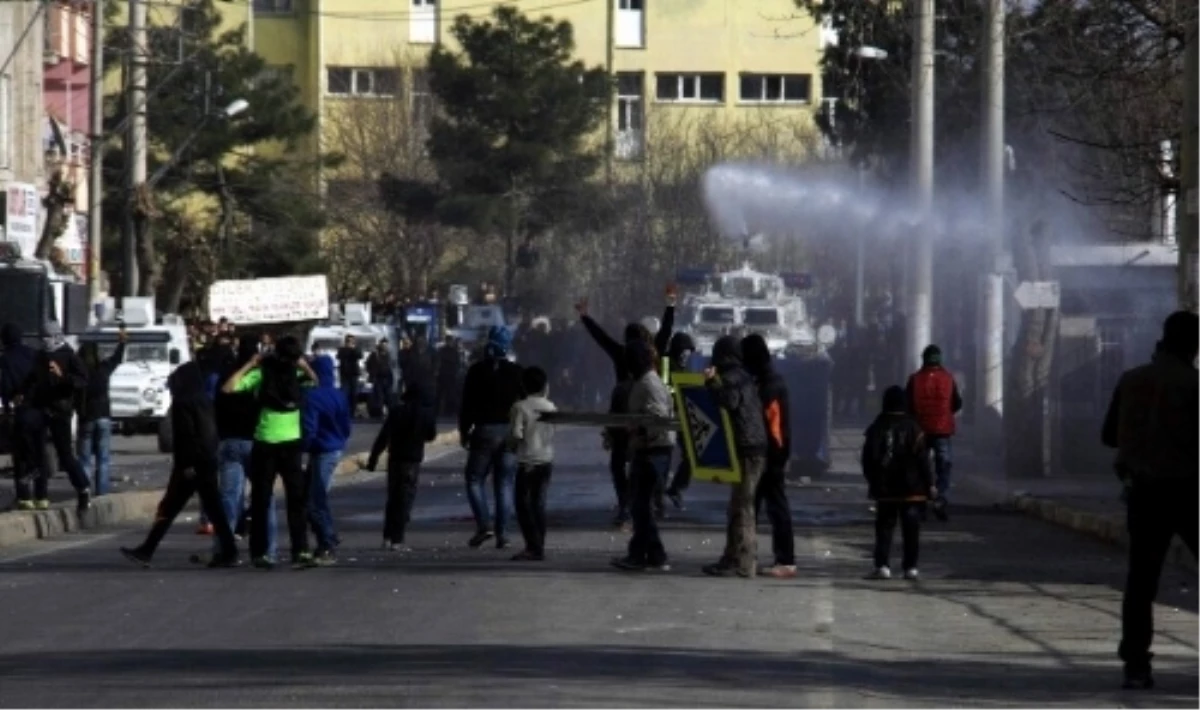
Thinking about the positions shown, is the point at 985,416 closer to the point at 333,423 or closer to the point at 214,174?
the point at 333,423

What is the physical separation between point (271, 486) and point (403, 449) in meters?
2.35

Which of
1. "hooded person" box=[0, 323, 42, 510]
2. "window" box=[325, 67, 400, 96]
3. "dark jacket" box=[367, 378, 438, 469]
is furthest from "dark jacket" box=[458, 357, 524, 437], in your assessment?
"window" box=[325, 67, 400, 96]

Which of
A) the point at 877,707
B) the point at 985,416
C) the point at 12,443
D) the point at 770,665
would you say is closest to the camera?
the point at 877,707

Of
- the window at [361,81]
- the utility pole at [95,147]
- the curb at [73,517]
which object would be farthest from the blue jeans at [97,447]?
the window at [361,81]

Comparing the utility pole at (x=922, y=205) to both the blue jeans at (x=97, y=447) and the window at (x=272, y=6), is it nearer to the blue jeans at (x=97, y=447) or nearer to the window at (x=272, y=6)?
the blue jeans at (x=97, y=447)

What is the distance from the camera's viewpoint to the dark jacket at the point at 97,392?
26.0 metres

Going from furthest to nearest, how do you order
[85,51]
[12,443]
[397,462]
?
[85,51], [12,443], [397,462]

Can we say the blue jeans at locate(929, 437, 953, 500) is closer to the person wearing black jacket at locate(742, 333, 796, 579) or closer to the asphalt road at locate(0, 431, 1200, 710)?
the asphalt road at locate(0, 431, 1200, 710)

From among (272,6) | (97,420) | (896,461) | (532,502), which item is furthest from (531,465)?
(272,6)

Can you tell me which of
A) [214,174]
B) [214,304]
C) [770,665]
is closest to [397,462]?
[770,665]

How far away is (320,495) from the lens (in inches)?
782

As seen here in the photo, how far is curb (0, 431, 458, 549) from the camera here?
23.2 metres

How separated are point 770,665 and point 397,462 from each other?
8.38 metres

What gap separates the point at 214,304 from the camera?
157ft
